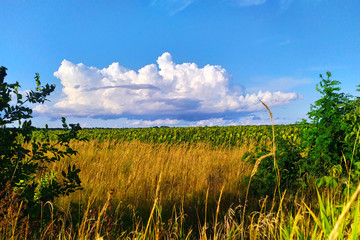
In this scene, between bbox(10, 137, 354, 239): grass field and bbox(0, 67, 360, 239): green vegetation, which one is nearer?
bbox(0, 67, 360, 239): green vegetation

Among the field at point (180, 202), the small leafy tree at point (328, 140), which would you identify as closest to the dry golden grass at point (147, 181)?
the field at point (180, 202)

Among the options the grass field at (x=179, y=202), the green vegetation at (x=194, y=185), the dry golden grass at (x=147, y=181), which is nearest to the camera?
the green vegetation at (x=194, y=185)

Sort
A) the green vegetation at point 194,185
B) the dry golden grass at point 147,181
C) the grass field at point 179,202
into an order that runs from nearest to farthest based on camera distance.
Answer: the green vegetation at point 194,185 < the grass field at point 179,202 < the dry golden grass at point 147,181

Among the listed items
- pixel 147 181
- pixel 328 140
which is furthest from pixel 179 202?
pixel 328 140

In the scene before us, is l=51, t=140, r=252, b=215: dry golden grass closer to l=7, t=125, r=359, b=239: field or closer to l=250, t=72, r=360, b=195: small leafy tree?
l=7, t=125, r=359, b=239: field

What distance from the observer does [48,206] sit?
3.24 metres

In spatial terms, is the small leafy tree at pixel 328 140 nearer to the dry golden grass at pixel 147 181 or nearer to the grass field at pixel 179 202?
the grass field at pixel 179 202

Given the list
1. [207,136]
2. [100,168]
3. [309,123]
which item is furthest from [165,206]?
[207,136]

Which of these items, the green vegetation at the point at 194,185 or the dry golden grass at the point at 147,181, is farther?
the dry golden grass at the point at 147,181

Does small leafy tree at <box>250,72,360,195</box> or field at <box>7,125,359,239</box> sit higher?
small leafy tree at <box>250,72,360,195</box>

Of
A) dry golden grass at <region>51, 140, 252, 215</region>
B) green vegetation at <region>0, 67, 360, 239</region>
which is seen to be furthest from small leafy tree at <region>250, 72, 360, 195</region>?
dry golden grass at <region>51, 140, 252, 215</region>

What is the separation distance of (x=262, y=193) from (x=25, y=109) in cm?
442

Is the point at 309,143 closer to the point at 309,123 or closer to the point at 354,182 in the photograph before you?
the point at 309,123

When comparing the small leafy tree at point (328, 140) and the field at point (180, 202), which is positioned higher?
the small leafy tree at point (328, 140)
